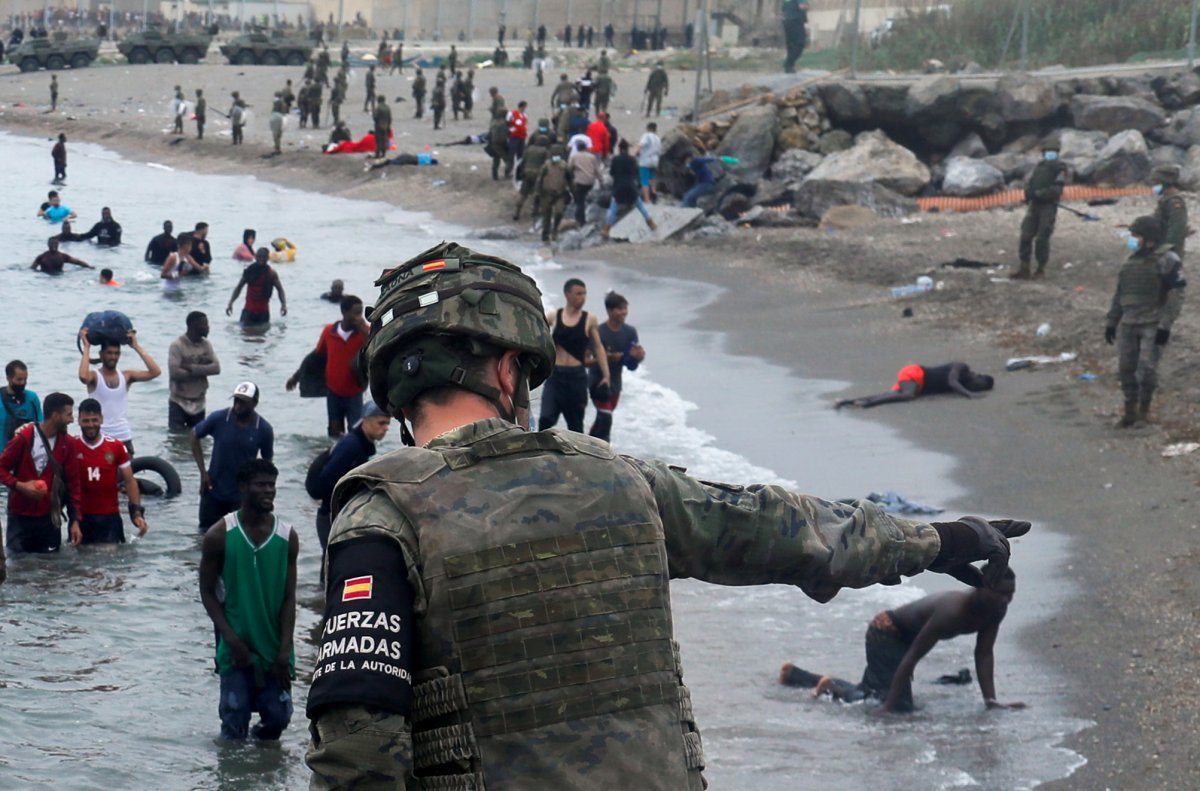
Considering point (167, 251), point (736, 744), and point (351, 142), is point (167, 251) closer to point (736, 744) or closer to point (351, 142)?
point (351, 142)

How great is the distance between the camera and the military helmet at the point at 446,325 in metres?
2.17

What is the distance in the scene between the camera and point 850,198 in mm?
26000

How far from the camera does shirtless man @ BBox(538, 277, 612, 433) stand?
11.5 metres

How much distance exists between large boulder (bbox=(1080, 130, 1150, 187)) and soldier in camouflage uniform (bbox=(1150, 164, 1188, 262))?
35.8 feet

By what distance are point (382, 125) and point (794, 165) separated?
1346cm

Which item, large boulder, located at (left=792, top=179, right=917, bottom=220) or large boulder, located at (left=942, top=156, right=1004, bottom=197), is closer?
large boulder, located at (left=792, top=179, right=917, bottom=220)

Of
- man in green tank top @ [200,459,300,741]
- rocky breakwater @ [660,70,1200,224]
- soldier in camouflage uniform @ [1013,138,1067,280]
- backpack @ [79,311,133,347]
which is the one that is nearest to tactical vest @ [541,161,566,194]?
rocky breakwater @ [660,70,1200,224]

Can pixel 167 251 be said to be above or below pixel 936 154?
below

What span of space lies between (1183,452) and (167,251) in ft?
61.0

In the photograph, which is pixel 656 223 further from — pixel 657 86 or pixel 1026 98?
pixel 657 86

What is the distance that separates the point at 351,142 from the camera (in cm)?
4294

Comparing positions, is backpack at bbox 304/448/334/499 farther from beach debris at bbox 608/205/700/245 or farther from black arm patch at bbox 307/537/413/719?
beach debris at bbox 608/205/700/245

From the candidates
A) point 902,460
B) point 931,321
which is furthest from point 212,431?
point 931,321

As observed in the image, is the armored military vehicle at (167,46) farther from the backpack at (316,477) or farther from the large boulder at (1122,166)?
the backpack at (316,477)
